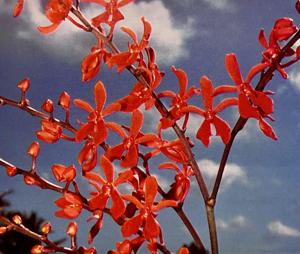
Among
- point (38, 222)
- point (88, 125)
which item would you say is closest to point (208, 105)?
point (88, 125)

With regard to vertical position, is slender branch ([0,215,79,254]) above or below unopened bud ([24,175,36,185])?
below

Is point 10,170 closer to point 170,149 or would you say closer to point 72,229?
point 72,229

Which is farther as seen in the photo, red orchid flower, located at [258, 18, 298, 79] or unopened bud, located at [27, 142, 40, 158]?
unopened bud, located at [27, 142, 40, 158]

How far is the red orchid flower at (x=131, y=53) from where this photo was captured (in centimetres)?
70

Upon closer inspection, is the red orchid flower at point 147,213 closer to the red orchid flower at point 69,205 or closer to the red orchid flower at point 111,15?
the red orchid flower at point 69,205

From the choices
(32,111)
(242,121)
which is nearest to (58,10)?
→ (32,111)

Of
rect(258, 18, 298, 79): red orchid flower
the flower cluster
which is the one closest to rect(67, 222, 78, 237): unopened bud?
the flower cluster

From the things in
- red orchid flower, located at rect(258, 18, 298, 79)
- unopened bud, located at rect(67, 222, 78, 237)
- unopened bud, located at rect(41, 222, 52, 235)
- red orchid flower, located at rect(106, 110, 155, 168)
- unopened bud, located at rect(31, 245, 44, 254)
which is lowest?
unopened bud, located at rect(31, 245, 44, 254)

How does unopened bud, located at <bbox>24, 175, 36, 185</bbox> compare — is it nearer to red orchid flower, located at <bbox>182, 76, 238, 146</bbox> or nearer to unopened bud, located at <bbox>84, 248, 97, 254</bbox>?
unopened bud, located at <bbox>84, 248, 97, 254</bbox>

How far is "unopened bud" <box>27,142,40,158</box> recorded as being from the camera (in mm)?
817

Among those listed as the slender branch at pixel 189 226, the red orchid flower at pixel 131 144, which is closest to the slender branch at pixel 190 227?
the slender branch at pixel 189 226

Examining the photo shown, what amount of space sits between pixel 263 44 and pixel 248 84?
65mm

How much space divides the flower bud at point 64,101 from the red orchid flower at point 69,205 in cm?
13

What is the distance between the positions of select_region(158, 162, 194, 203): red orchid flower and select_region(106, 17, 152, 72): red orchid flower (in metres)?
0.18
